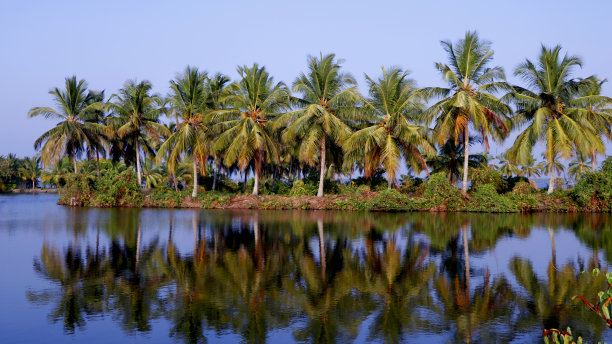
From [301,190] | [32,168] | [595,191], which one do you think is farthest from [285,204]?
[32,168]

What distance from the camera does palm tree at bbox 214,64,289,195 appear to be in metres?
32.6

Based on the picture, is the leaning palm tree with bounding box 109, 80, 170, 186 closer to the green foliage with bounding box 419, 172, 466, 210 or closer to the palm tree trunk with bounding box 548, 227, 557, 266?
the green foliage with bounding box 419, 172, 466, 210

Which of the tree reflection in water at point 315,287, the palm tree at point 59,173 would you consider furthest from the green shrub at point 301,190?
the palm tree at point 59,173

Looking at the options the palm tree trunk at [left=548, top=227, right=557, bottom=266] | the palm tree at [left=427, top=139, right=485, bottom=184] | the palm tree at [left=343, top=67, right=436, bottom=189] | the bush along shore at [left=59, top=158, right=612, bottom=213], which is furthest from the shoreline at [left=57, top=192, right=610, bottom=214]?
the palm tree trunk at [left=548, top=227, right=557, bottom=266]

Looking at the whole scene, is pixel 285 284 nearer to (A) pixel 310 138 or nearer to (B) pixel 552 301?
(B) pixel 552 301

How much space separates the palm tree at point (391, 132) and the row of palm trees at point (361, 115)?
0.07 m

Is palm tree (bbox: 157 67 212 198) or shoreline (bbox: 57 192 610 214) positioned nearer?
shoreline (bbox: 57 192 610 214)

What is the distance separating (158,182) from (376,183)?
30.6 m

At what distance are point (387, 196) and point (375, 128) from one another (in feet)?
16.0

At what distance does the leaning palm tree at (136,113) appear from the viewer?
125 feet

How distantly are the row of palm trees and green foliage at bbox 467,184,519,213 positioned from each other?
1.71 m

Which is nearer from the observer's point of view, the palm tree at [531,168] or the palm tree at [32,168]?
the palm tree at [531,168]

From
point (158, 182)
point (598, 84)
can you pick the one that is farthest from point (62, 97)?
point (598, 84)

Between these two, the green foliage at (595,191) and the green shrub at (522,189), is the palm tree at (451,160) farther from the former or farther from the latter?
the green foliage at (595,191)
